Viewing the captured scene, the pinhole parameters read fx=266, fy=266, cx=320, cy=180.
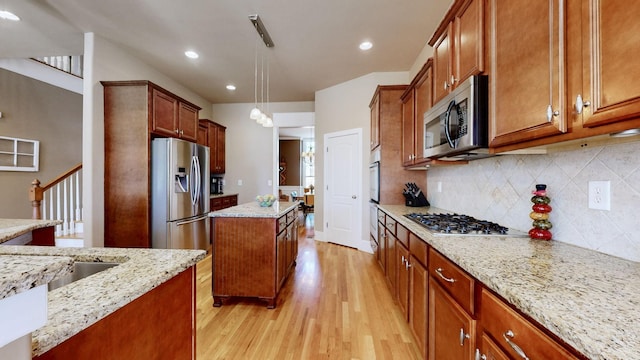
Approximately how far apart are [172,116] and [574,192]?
4102mm

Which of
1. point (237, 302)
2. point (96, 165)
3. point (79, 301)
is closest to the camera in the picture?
point (79, 301)

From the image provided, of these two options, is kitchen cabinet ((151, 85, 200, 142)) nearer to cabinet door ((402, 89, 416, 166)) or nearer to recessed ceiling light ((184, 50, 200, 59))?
recessed ceiling light ((184, 50, 200, 59))

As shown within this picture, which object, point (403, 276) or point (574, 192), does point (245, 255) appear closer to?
point (403, 276)

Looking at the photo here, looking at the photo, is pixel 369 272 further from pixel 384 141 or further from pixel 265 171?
pixel 265 171

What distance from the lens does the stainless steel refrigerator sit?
333 centimetres

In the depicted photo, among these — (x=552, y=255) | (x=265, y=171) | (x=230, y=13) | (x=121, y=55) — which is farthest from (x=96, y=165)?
(x=552, y=255)

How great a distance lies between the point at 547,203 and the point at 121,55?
4.70m

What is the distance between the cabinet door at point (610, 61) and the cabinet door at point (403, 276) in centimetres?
137

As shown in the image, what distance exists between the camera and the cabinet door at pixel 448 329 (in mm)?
1069

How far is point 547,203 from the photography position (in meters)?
1.36

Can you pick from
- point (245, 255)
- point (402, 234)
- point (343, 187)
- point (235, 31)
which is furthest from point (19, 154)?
point (402, 234)

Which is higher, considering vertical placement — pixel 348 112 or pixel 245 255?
pixel 348 112

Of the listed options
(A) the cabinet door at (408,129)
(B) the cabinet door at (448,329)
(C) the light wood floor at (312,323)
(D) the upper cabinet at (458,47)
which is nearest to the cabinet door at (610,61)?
(D) the upper cabinet at (458,47)

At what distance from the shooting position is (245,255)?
2453mm
